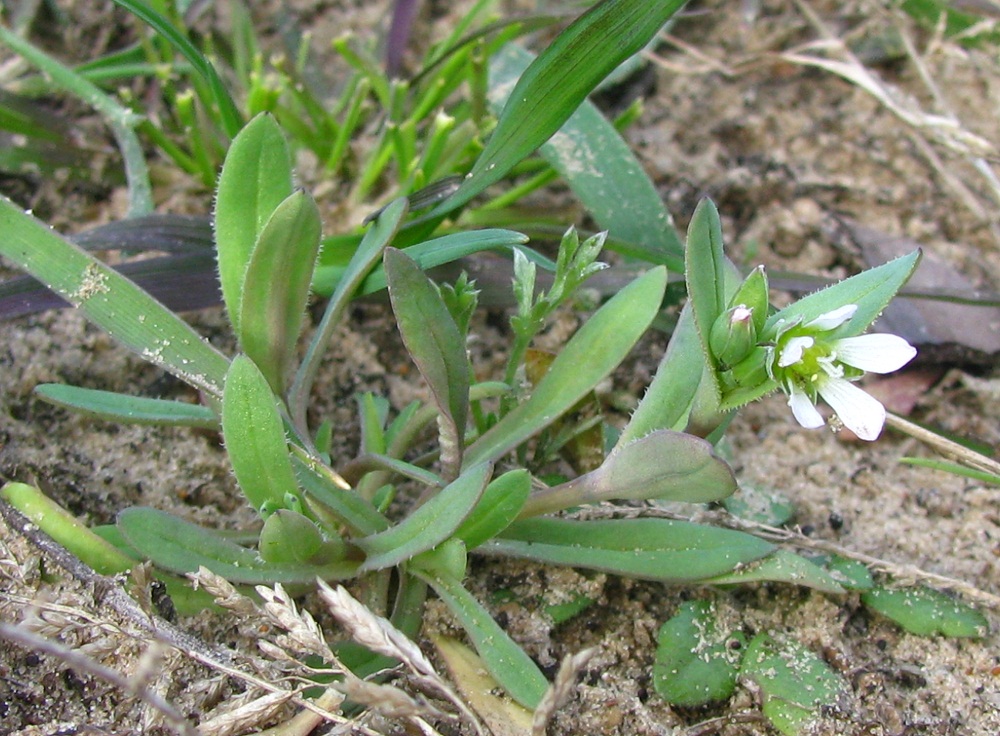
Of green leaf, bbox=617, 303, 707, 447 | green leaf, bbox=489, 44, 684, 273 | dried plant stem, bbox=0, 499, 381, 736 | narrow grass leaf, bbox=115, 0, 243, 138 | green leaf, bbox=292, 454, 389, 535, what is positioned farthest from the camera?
green leaf, bbox=489, 44, 684, 273

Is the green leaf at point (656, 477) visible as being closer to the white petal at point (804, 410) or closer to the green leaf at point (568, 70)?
the white petal at point (804, 410)

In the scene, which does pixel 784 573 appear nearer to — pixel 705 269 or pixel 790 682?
pixel 790 682

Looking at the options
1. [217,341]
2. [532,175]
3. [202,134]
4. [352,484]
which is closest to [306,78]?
[202,134]

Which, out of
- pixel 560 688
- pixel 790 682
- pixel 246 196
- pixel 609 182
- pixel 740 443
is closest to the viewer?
pixel 560 688

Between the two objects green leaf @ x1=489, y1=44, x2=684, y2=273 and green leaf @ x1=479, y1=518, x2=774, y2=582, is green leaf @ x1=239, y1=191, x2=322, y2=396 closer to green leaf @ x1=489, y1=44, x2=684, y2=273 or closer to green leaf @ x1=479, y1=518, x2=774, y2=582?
green leaf @ x1=479, y1=518, x2=774, y2=582

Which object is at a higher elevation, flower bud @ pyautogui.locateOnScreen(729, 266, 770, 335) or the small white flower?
flower bud @ pyautogui.locateOnScreen(729, 266, 770, 335)

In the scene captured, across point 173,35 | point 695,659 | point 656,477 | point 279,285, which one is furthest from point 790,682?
point 173,35

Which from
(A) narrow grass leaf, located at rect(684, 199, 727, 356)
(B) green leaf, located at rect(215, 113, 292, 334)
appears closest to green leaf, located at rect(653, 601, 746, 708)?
(A) narrow grass leaf, located at rect(684, 199, 727, 356)
